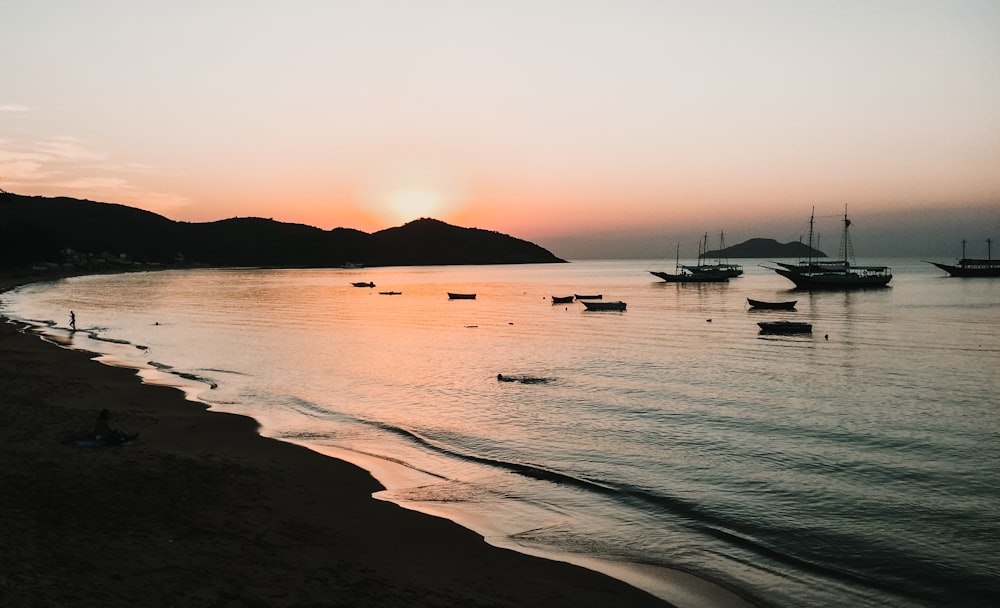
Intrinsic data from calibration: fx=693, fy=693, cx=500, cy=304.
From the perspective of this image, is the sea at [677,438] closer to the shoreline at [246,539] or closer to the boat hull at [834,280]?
the shoreline at [246,539]

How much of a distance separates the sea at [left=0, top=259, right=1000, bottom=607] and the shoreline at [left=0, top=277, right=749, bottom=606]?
122 centimetres

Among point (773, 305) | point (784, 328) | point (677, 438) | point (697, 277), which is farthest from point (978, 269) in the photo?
point (677, 438)

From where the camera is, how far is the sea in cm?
1440

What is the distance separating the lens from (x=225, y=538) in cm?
1298

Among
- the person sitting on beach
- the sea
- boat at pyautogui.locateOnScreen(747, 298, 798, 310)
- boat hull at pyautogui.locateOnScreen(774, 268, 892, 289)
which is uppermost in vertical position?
boat hull at pyautogui.locateOnScreen(774, 268, 892, 289)

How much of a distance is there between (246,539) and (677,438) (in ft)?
53.8

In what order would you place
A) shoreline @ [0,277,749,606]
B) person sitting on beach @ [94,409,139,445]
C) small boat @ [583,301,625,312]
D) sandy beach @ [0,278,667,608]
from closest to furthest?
sandy beach @ [0,278,667,608] < shoreline @ [0,277,749,606] < person sitting on beach @ [94,409,139,445] < small boat @ [583,301,625,312]

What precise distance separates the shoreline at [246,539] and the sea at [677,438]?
1216 mm

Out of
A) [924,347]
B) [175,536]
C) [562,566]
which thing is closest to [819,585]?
[562,566]

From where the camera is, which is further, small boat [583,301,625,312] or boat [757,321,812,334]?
small boat [583,301,625,312]

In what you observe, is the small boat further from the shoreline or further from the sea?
the shoreline

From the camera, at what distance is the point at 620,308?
99688 mm

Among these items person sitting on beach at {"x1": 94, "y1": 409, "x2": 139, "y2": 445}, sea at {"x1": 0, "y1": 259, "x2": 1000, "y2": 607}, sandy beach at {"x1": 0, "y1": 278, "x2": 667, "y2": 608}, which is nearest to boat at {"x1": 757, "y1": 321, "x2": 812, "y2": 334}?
sea at {"x1": 0, "y1": 259, "x2": 1000, "y2": 607}

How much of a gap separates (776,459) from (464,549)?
12.7 meters
